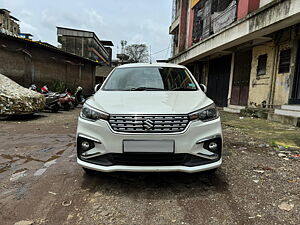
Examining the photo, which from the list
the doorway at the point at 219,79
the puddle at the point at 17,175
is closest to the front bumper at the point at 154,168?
the puddle at the point at 17,175

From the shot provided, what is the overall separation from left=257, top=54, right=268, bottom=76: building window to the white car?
24.6 feet

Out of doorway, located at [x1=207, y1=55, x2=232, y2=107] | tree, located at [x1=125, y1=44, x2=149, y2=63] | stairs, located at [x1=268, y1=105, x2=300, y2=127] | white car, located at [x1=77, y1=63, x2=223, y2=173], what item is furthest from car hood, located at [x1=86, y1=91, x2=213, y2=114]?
tree, located at [x1=125, y1=44, x2=149, y2=63]

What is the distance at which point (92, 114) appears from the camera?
223cm

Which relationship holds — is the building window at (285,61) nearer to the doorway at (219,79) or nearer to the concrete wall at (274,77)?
the concrete wall at (274,77)

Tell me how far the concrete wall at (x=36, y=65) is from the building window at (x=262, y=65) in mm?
11433

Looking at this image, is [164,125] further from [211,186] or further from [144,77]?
[144,77]

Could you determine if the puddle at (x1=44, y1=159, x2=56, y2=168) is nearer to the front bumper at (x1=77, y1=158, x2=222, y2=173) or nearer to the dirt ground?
the dirt ground

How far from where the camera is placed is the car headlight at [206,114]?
2133mm

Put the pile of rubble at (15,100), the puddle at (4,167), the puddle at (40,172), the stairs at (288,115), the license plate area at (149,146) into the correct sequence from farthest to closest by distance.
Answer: the pile of rubble at (15,100)
the stairs at (288,115)
the puddle at (4,167)
the puddle at (40,172)
the license plate area at (149,146)

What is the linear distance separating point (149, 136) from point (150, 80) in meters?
1.37

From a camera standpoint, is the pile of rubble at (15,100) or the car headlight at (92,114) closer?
the car headlight at (92,114)

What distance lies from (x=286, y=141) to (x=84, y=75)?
54.6 feet

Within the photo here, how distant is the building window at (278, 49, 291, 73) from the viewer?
7.24 metres

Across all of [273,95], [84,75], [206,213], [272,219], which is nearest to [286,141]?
[272,219]
